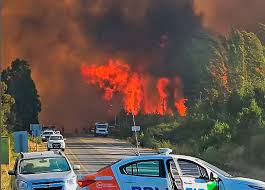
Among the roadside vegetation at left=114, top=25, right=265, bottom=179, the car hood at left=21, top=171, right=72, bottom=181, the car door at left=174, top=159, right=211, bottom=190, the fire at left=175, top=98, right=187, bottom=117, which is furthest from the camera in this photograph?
the fire at left=175, top=98, right=187, bottom=117

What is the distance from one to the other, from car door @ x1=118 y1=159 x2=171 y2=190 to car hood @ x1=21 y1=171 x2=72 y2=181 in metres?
3.59

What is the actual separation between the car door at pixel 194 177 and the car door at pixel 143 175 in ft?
1.23

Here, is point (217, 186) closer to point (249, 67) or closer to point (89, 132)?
point (249, 67)

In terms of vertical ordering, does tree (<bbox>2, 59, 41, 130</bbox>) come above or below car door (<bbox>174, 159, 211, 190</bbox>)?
above

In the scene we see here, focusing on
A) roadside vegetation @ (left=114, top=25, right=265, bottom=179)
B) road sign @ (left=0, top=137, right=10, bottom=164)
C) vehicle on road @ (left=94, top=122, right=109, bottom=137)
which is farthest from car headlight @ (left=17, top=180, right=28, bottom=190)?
vehicle on road @ (left=94, top=122, right=109, bottom=137)

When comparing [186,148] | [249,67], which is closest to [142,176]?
[186,148]

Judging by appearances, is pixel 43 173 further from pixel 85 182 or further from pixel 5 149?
pixel 5 149

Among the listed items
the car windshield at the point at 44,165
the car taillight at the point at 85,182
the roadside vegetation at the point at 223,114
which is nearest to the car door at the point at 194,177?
the car taillight at the point at 85,182

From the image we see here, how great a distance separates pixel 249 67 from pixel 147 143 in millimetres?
18546

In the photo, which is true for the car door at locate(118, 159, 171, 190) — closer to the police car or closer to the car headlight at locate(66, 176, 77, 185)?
the police car

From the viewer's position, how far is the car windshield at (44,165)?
16859 millimetres

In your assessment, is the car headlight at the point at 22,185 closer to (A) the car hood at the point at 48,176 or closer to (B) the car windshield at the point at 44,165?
(A) the car hood at the point at 48,176

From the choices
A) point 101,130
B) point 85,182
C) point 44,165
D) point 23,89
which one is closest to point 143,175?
point 85,182

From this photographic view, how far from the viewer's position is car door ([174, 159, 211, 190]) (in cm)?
1238
